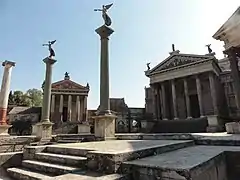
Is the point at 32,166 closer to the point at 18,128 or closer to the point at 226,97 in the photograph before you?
the point at 226,97

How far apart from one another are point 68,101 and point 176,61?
947 inches

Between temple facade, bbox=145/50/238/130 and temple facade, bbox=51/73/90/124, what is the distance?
17.4 m

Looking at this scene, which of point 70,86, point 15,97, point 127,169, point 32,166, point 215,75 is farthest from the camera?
point 15,97

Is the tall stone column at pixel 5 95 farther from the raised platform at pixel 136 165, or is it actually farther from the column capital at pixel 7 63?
Result: the raised platform at pixel 136 165

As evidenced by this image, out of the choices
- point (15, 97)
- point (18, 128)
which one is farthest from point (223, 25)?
point (15, 97)

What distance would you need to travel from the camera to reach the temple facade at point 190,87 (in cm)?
2386

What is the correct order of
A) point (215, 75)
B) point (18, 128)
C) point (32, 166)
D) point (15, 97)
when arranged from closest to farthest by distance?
point (32, 166) < point (215, 75) < point (18, 128) < point (15, 97)

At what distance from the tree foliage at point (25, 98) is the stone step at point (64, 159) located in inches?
2001

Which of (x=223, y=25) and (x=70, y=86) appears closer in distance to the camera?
(x=223, y=25)

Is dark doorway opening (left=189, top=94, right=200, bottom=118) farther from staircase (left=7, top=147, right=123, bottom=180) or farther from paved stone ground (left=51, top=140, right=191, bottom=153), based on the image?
staircase (left=7, top=147, right=123, bottom=180)

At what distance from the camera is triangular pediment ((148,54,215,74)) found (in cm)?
2478

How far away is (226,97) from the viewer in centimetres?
2612

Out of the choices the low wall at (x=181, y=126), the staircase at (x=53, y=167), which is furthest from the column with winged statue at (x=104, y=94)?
the low wall at (x=181, y=126)

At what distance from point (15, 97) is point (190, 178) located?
59.2 m
